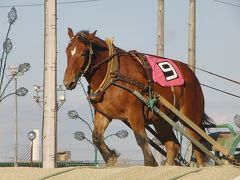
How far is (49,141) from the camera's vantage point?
12.8 m

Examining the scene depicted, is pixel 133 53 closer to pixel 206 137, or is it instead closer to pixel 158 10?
Answer: pixel 206 137

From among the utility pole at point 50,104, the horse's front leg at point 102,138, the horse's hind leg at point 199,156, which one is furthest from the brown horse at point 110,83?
the horse's hind leg at point 199,156

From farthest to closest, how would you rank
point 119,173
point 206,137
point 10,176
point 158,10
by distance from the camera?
point 158,10
point 206,137
point 10,176
point 119,173

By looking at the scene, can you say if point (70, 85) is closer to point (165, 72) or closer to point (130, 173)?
point (165, 72)

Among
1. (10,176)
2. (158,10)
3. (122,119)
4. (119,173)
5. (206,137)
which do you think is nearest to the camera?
(119,173)

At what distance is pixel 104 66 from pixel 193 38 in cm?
1338

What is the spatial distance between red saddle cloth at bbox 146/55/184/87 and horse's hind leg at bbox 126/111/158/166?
89 cm

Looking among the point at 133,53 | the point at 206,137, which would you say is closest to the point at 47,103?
the point at 133,53

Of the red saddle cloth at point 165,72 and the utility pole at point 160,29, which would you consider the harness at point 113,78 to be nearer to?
the red saddle cloth at point 165,72

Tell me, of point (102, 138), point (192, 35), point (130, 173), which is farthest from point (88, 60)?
point (192, 35)

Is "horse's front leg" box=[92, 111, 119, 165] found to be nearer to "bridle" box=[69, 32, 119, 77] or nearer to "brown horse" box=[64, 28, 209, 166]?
"brown horse" box=[64, 28, 209, 166]

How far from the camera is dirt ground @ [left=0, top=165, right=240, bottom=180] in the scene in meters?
7.80

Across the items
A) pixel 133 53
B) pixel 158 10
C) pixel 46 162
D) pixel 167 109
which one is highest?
pixel 158 10

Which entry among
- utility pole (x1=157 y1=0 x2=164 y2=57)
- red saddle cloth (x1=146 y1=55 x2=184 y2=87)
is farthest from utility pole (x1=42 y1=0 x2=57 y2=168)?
utility pole (x1=157 y1=0 x2=164 y2=57)
